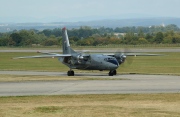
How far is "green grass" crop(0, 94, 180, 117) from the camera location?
23.6 metres

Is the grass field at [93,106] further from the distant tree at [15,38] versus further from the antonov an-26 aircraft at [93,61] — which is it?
the distant tree at [15,38]

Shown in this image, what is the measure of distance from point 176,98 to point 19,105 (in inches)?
325

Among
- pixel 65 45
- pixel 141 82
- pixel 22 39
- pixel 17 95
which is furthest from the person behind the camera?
pixel 22 39

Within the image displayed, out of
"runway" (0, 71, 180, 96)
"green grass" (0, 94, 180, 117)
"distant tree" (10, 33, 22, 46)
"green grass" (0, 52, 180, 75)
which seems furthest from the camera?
"distant tree" (10, 33, 22, 46)

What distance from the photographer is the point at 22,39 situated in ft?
502

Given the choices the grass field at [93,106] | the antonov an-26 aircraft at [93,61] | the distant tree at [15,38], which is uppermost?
the grass field at [93,106]

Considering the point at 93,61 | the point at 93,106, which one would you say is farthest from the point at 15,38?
the point at 93,106

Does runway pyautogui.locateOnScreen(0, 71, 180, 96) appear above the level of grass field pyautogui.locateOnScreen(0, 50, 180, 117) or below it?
below

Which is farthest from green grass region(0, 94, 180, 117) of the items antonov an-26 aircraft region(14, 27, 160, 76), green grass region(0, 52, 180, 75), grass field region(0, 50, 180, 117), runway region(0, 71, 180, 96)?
green grass region(0, 52, 180, 75)

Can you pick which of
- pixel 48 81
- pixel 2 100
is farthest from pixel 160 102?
pixel 48 81

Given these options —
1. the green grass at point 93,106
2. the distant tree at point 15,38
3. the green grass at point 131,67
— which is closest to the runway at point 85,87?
the green grass at point 93,106

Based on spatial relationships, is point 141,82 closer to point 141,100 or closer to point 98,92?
point 98,92

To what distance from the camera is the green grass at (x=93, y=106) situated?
2356 cm

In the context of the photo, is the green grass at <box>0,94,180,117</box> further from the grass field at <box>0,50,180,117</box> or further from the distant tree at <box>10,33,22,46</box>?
the distant tree at <box>10,33,22,46</box>
